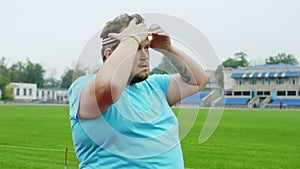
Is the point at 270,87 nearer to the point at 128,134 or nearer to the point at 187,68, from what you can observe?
the point at 187,68

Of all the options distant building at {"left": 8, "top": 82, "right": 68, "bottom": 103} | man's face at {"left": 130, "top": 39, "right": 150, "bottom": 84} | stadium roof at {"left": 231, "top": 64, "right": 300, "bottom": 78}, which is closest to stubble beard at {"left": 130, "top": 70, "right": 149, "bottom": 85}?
man's face at {"left": 130, "top": 39, "right": 150, "bottom": 84}

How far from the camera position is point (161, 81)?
2.04 meters

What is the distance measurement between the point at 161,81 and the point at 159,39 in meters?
0.33

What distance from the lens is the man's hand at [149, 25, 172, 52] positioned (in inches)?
67.2

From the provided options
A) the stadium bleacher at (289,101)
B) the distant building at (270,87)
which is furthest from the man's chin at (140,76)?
the stadium bleacher at (289,101)

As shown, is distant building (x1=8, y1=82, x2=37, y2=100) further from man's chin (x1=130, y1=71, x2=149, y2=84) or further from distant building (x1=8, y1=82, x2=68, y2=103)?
man's chin (x1=130, y1=71, x2=149, y2=84)

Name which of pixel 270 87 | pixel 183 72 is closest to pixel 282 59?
pixel 270 87

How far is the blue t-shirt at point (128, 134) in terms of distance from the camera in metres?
1.61

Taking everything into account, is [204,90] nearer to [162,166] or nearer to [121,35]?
[162,166]

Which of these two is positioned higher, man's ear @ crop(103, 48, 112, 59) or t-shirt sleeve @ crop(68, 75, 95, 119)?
man's ear @ crop(103, 48, 112, 59)

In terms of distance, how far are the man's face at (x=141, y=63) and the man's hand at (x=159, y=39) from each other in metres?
0.07

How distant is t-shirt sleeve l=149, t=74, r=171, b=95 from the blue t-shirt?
18 cm

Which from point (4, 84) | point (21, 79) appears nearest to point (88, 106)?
point (4, 84)

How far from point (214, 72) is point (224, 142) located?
11.2 m
